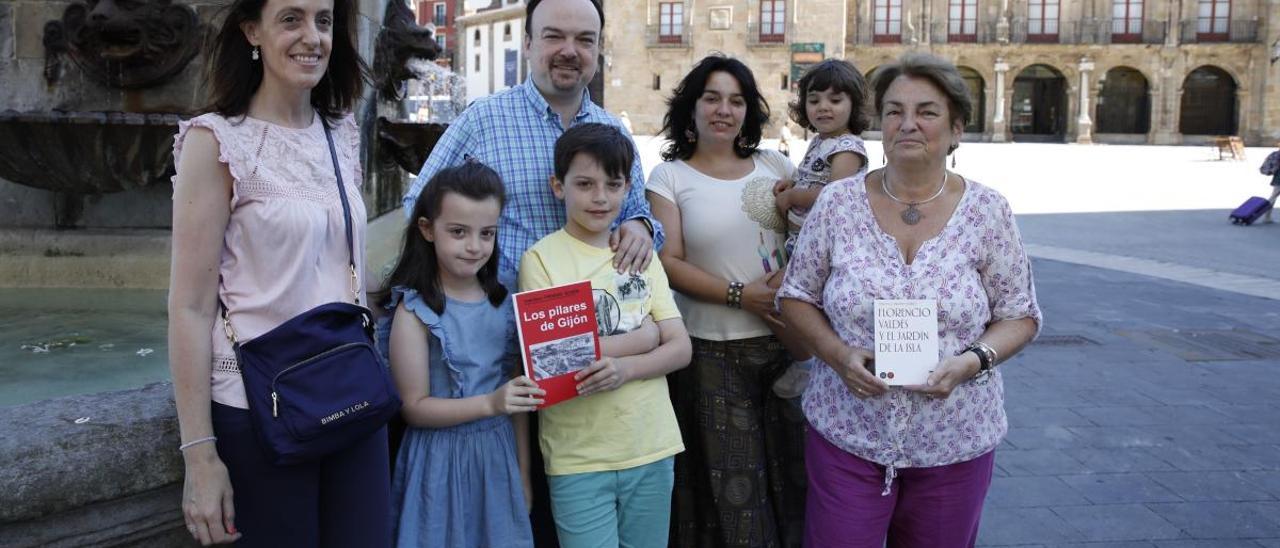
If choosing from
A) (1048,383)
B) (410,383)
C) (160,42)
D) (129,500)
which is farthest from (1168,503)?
(160,42)

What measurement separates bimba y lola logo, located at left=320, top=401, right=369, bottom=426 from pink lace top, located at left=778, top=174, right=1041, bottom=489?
4.18 feet

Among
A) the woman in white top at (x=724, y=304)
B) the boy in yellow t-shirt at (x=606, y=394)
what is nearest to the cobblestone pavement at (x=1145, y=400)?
the woman in white top at (x=724, y=304)

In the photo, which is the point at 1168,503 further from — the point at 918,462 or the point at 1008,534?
the point at 918,462

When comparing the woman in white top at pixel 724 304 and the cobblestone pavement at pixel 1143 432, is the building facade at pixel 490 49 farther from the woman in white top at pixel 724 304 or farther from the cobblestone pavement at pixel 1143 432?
the woman in white top at pixel 724 304

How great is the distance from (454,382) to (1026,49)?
55923mm

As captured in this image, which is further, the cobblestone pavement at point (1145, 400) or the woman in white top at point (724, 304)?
the cobblestone pavement at point (1145, 400)

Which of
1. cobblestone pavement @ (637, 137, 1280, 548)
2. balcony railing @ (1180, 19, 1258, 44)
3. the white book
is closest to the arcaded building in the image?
balcony railing @ (1180, 19, 1258, 44)

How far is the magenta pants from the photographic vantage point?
277 cm

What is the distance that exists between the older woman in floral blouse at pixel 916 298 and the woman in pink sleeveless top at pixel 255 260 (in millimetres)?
1216

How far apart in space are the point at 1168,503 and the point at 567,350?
9.91 ft

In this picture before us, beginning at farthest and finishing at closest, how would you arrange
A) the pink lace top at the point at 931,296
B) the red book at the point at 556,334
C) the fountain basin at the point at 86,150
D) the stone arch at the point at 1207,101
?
1. the stone arch at the point at 1207,101
2. the fountain basin at the point at 86,150
3. the pink lace top at the point at 931,296
4. the red book at the point at 556,334

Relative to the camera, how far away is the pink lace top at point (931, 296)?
2.70 meters

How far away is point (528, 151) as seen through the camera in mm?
2963

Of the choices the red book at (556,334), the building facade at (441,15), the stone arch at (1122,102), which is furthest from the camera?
the building facade at (441,15)
